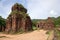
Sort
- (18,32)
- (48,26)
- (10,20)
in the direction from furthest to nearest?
(48,26) → (10,20) → (18,32)

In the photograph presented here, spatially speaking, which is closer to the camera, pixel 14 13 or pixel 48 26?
pixel 14 13

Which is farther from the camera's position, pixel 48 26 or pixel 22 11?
pixel 48 26

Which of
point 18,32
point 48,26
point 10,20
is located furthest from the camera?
point 48,26

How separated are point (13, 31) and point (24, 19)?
17.0 ft

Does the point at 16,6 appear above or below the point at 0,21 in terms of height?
above

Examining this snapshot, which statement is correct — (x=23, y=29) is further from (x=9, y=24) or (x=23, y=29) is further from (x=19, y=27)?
(x=9, y=24)

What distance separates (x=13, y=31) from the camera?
43.8m

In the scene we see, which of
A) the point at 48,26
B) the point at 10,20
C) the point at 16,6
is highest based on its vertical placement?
the point at 16,6

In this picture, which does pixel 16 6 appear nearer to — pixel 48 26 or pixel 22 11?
pixel 22 11

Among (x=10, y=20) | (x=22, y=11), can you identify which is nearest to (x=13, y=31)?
(x=10, y=20)

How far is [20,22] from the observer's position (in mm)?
45594

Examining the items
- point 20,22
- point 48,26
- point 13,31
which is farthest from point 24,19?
point 48,26

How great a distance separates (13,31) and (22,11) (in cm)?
914

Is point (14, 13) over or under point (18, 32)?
over
